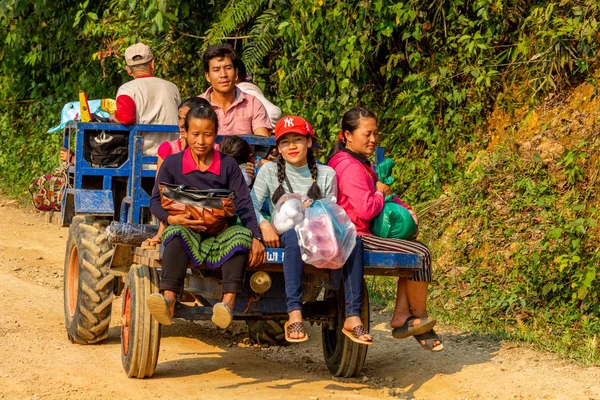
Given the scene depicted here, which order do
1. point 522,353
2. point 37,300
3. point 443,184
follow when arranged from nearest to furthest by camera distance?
point 522,353 < point 37,300 < point 443,184

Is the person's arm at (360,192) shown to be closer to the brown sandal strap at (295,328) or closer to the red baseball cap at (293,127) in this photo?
the red baseball cap at (293,127)

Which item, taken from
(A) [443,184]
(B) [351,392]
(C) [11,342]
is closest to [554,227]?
(A) [443,184]

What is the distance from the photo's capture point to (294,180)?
6516mm

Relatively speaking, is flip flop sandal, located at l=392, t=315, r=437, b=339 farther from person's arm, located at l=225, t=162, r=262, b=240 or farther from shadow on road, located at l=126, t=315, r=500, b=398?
person's arm, located at l=225, t=162, r=262, b=240

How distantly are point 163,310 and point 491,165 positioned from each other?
4.82m

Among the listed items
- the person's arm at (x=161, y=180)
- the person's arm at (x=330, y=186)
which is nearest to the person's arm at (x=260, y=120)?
the person's arm at (x=330, y=186)

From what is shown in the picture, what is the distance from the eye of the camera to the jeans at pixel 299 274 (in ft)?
20.0

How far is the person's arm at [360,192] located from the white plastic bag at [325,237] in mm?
307

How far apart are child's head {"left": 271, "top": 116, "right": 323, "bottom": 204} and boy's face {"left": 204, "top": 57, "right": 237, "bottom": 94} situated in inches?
62.2

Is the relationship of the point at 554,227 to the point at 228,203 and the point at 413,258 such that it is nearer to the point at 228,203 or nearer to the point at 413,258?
the point at 413,258

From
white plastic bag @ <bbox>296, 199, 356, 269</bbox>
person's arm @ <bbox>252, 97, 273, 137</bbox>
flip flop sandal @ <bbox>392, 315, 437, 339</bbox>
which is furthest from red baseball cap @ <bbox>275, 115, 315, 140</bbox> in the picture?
person's arm @ <bbox>252, 97, 273, 137</bbox>

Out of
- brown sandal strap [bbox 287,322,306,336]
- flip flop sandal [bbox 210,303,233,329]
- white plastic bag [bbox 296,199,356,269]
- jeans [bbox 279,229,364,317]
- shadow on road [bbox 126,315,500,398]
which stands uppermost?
white plastic bag [bbox 296,199,356,269]

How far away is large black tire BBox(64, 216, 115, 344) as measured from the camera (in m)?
7.68

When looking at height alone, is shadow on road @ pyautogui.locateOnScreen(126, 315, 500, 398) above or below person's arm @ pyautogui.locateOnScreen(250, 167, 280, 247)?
below
